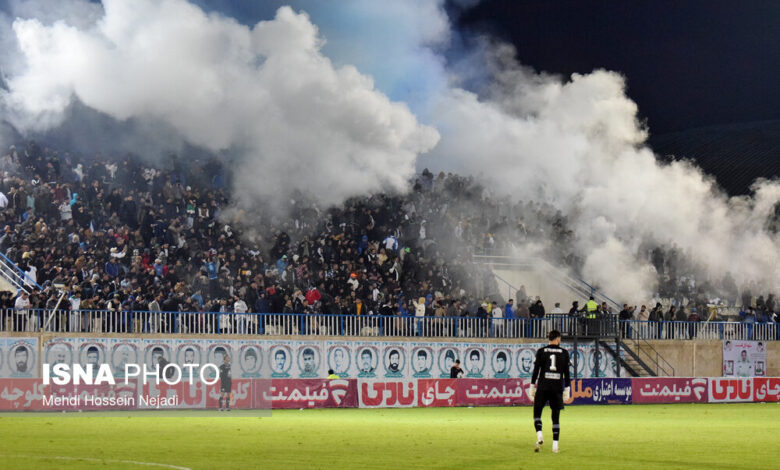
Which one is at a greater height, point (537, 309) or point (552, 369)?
point (537, 309)

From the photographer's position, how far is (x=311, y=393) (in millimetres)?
33188

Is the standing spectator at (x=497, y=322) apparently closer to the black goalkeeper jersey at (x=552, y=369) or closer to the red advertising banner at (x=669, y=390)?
the red advertising banner at (x=669, y=390)

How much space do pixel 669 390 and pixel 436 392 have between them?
9553mm

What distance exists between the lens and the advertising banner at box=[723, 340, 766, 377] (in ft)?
150

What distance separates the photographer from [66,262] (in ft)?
110

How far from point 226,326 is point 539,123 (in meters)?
21.1

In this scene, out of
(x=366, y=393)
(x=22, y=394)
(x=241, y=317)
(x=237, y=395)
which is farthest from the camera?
(x=241, y=317)

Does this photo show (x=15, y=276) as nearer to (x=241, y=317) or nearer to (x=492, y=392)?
(x=241, y=317)

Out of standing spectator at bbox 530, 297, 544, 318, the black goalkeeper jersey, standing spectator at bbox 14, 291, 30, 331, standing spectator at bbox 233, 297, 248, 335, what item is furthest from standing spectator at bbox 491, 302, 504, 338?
the black goalkeeper jersey

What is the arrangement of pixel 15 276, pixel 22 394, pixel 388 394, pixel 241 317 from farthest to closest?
pixel 241 317, pixel 388 394, pixel 15 276, pixel 22 394

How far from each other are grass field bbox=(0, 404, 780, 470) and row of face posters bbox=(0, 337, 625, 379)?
4.74 meters

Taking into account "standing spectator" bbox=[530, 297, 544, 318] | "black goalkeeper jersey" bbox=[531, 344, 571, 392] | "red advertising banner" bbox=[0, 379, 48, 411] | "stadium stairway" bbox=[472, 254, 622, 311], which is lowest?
"red advertising banner" bbox=[0, 379, 48, 411]

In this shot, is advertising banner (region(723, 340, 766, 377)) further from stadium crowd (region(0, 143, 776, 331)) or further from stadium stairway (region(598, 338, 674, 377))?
stadium stairway (region(598, 338, 674, 377))

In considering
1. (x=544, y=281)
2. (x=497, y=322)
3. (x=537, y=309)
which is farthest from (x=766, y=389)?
(x=497, y=322)
